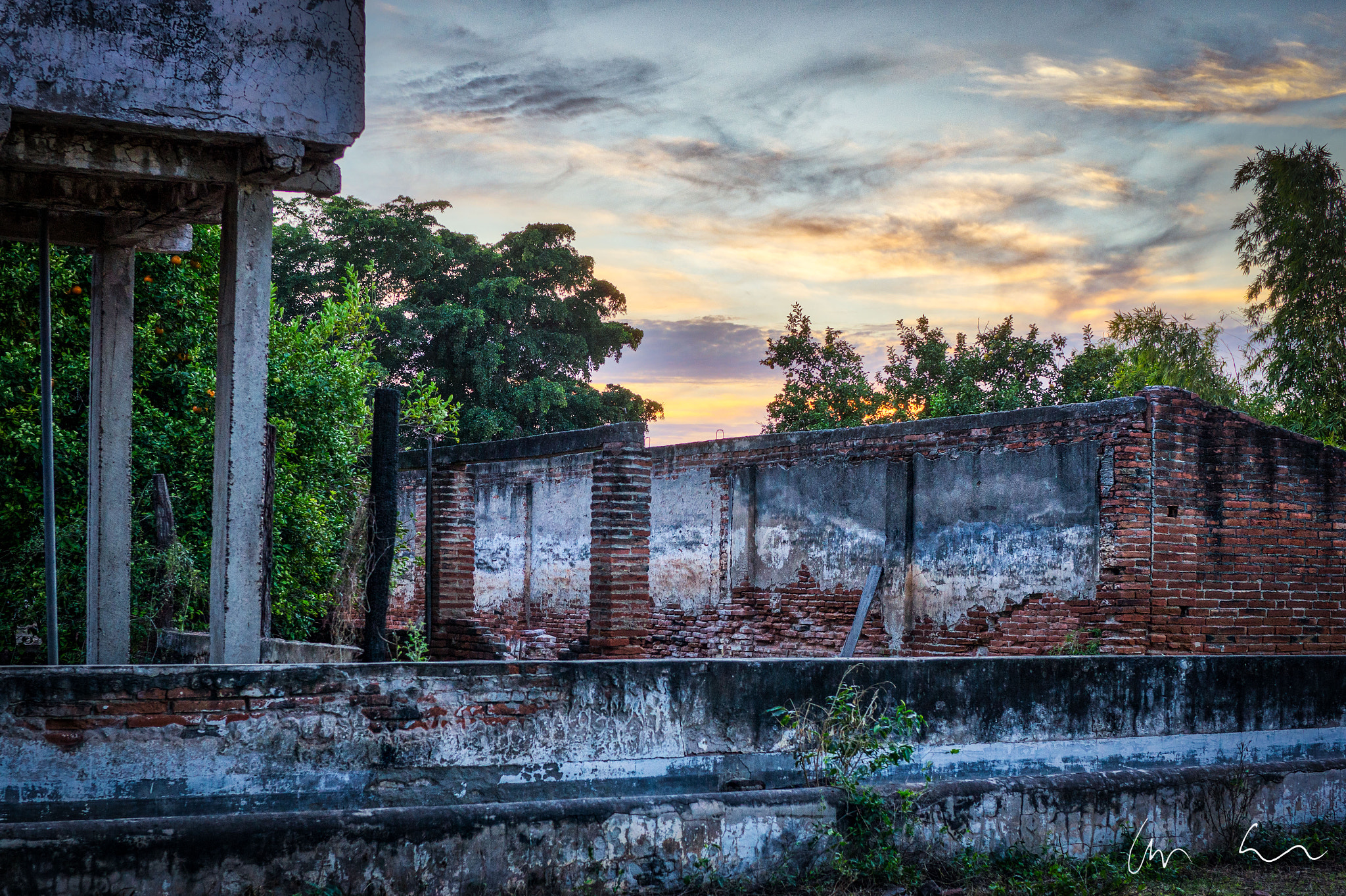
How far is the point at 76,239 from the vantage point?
22.1 feet

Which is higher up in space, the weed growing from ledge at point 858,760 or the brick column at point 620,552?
the brick column at point 620,552

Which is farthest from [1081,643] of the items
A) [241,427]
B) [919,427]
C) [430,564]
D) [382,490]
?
[241,427]

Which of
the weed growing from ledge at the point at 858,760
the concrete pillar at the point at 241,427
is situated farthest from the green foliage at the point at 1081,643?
the concrete pillar at the point at 241,427

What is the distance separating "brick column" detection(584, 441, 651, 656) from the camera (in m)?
8.60

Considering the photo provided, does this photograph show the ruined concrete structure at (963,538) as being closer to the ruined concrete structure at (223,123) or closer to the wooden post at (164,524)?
the wooden post at (164,524)

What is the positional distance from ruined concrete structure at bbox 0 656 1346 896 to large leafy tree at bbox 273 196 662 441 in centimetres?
1883

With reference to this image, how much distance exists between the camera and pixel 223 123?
5.18 metres

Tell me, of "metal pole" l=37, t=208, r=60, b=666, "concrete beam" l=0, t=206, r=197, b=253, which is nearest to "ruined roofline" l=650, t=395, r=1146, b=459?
"concrete beam" l=0, t=206, r=197, b=253

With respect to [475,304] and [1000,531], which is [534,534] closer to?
[1000,531]

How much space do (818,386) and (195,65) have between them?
18.4 m

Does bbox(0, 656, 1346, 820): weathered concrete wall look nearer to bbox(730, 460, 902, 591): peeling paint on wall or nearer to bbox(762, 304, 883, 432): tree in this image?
bbox(730, 460, 902, 591): peeling paint on wall

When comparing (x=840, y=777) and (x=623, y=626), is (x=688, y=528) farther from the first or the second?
(x=840, y=777)

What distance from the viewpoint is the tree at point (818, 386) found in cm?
2212

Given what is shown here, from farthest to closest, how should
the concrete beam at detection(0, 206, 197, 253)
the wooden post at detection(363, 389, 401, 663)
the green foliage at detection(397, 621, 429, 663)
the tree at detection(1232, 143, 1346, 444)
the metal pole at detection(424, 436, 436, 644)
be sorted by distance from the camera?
1. the tree at detection(1232, 143, 1346, 444)
2. the metal pole at detection(424, 436, 436, 644)
3. the green foliage at detection(397, 621, 429, 663)
4. the wooden post at detection(363, 389, 401, 663)
5. the concrete beam at detection(0, 206, 197, 253)
